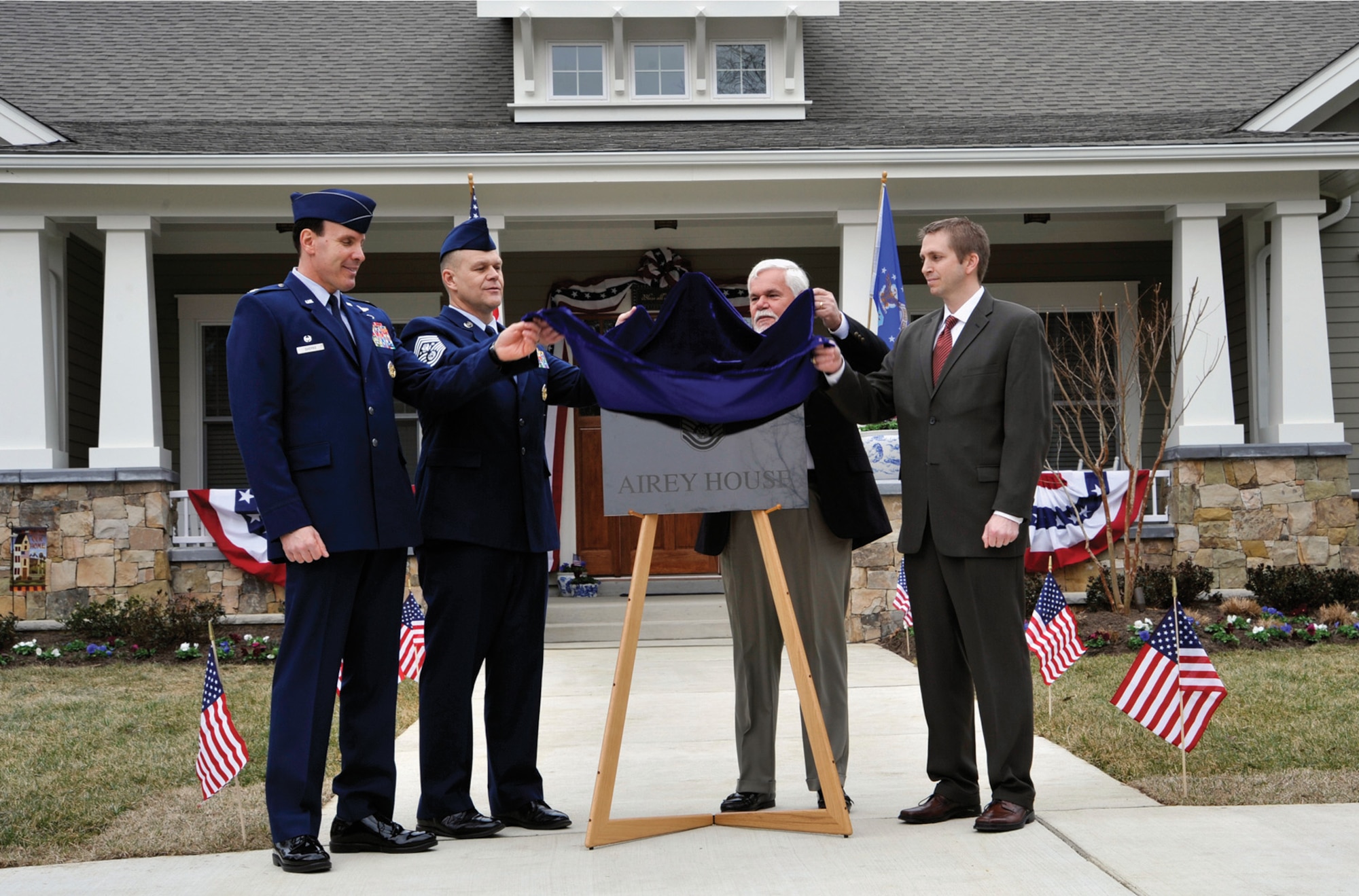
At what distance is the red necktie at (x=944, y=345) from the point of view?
158 inches

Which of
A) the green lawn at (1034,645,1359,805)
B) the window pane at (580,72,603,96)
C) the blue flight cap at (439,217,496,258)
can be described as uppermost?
the window pane at (580,72,603,96)

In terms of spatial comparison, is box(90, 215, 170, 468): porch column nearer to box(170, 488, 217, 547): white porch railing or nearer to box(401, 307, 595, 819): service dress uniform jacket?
box(170, 488, 217, 547): white porch railing

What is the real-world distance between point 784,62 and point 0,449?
7.54 m

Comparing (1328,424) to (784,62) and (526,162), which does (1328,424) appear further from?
(526,162)

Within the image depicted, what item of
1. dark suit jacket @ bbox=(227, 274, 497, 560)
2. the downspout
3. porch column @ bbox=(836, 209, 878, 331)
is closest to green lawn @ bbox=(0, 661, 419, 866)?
dark suit jacket @ bbox=(227, 274, 497, 560)

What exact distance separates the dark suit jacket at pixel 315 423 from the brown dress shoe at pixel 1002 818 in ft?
6.44

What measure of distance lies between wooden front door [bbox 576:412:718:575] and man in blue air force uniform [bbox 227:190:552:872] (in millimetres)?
7100

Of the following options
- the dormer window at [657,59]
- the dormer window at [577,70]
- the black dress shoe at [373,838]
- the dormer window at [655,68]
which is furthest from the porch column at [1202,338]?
the black dress shoe at [373,838]

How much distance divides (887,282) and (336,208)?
631cm

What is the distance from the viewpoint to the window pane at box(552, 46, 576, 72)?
1157cm

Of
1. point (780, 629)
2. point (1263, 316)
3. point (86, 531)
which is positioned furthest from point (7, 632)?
point (1263, 316)

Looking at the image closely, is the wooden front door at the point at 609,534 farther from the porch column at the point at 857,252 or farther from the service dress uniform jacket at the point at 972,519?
the service dress uniform jacket at the point at 972,519

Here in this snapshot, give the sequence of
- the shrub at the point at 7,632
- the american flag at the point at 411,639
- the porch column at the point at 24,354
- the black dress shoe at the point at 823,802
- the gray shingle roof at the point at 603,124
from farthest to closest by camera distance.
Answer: the gray shingle roof at the point at 603,124
the porch column at the point at 24,354
the shrub at the point at 7,632
the american flag at the point at 411,639
the black dress shoe at the point at 823,802

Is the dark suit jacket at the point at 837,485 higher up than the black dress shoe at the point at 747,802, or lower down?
higher up
